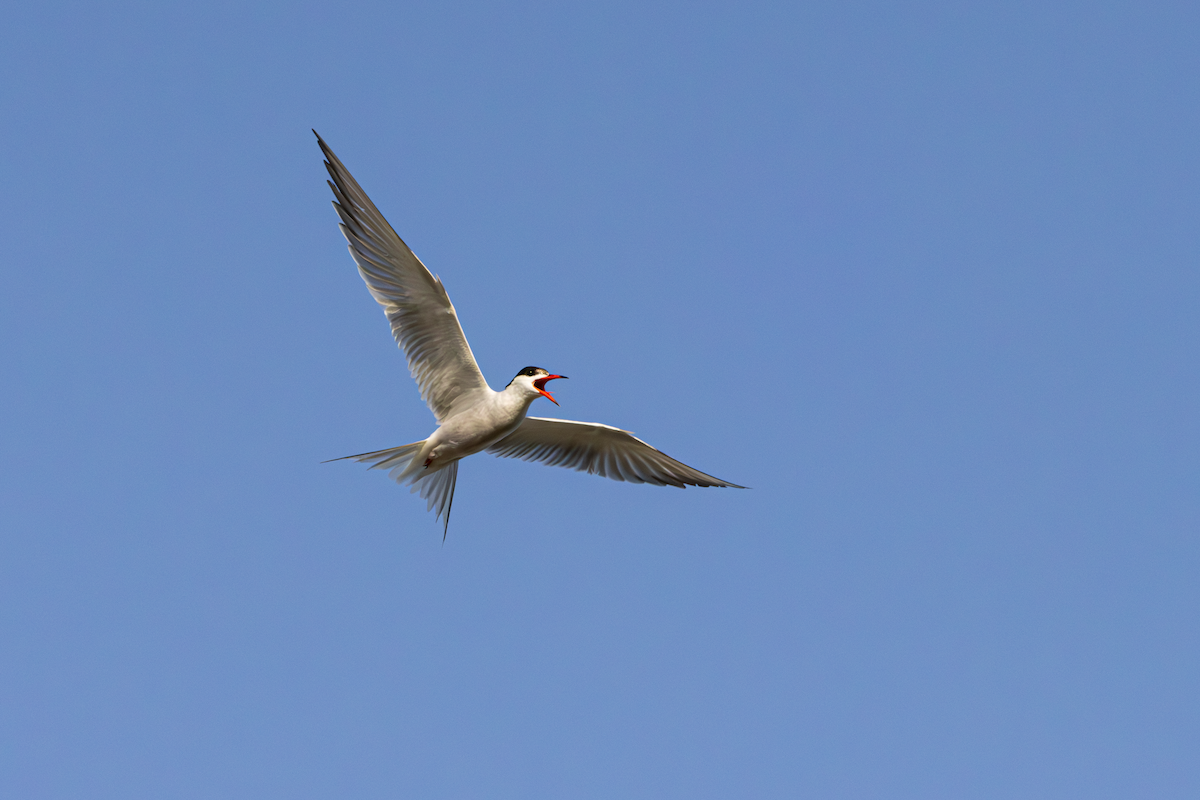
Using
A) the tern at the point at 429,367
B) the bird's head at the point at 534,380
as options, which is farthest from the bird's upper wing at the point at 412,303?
the bird's head at the point at 534,380

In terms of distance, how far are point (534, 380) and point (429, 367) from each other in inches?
48.1

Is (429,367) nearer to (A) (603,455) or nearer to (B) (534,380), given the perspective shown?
(B) (534,380)

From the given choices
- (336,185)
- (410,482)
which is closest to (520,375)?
(410,482)

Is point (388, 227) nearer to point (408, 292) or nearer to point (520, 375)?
point (408, 292)

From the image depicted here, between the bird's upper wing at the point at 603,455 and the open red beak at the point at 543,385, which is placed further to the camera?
the bird's upper wing at the point at 603,455

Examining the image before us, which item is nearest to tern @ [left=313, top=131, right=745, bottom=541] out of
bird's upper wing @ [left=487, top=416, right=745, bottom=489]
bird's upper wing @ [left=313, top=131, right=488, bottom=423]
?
bird's upper wing @ [left=313, top=131, right=488, bottom=423]

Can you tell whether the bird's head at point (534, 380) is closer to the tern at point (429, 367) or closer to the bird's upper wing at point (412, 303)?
the tern at point (429, 367)

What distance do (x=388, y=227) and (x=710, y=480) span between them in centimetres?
524

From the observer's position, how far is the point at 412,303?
38.2 feet

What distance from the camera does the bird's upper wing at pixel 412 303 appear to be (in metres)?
11.2

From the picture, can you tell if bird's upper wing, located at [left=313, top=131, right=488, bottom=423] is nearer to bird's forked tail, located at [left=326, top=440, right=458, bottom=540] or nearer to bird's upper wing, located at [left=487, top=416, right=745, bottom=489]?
bird's forked tail, located at [left=326, top=440, right=458, bottom=540]

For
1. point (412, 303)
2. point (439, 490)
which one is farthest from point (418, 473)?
point (412, 303)

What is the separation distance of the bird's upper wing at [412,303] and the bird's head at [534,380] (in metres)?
0.50

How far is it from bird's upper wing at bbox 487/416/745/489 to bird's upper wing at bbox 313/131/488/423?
1.84m
